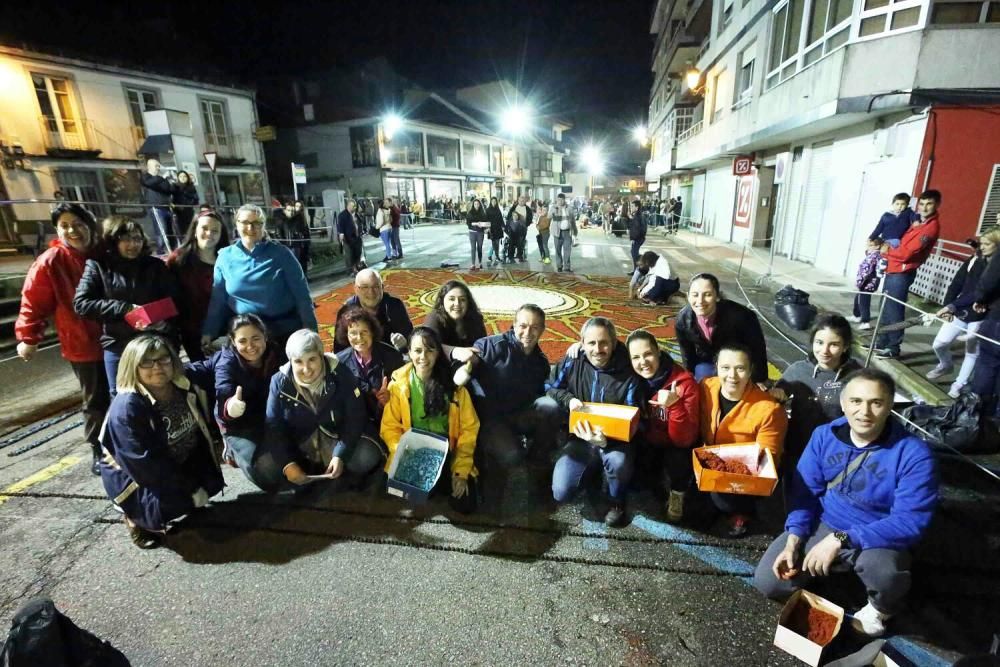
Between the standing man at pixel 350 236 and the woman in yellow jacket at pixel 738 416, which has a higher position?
the standing man at pixel 350 236

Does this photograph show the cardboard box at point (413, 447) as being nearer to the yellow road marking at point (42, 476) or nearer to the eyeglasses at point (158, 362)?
the eyeglasses at point (158, 362)

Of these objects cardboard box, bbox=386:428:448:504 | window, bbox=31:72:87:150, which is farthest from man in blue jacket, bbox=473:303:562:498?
window, bbox=31:72:87:150

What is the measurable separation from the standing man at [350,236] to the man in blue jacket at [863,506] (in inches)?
407

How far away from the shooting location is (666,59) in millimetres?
28328

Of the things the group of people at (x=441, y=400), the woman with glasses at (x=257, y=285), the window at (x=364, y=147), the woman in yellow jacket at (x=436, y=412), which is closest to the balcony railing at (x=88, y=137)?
the window at (x=364, y=147)

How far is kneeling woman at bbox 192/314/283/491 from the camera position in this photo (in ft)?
10.5

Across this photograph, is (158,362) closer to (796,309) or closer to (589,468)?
(589,468)

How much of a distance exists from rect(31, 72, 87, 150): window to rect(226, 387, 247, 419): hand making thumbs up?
20.0m

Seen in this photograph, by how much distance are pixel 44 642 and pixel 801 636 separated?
2.88 meters

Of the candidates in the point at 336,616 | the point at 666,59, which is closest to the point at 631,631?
the point at 336,616

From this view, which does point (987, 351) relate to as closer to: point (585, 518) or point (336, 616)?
point (585, 518)

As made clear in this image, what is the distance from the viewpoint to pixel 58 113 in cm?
1645

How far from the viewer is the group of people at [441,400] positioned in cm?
239

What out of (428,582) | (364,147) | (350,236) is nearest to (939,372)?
(428,582)
